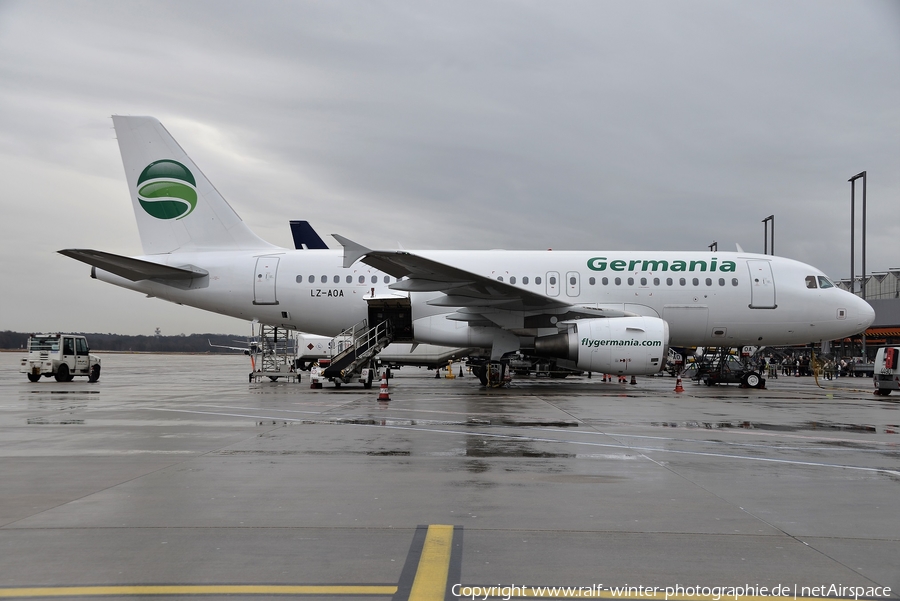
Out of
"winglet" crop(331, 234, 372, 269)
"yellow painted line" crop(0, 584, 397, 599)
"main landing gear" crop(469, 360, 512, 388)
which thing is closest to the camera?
"yellow painted line" crop(0, 584, 397, 599)

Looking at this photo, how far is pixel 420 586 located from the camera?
142 inches

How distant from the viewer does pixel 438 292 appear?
21.3 meters

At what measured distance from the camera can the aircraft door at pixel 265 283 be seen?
70.1ft

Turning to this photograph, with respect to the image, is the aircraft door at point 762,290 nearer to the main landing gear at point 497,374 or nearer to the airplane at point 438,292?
the airplane at point 438,292

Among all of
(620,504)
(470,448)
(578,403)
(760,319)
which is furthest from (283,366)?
(620,504)

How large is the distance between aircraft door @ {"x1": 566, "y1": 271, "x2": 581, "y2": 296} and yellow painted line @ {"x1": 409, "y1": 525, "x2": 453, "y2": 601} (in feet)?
54.8

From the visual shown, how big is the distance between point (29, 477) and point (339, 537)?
3.73m

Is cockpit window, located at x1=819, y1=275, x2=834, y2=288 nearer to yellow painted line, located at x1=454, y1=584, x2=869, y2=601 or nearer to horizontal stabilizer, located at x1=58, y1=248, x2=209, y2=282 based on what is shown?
horizontal stabilizer, located at x1=58, y1=248, x2=209, y2=282

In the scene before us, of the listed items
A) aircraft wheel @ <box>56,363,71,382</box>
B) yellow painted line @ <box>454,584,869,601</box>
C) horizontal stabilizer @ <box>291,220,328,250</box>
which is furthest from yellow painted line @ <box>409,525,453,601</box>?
horizontal stabilizer @ <box>291,220,328,250</box>

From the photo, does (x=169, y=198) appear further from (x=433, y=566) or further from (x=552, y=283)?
(x=433, y=566)

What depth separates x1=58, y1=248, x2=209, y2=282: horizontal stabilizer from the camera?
18.9 m

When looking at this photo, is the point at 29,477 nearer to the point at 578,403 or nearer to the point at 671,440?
the point at 671,440

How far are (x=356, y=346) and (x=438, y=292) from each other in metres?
3.08

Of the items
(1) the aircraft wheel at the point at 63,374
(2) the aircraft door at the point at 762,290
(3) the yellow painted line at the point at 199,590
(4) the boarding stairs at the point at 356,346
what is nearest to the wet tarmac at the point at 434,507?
(3) the yellow painted line at the point at 199,590
